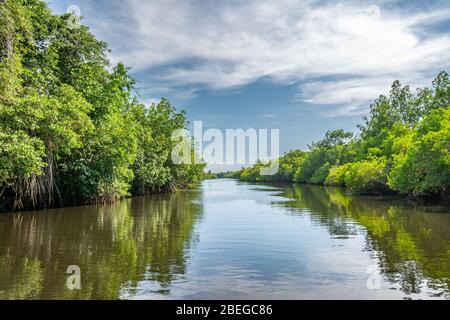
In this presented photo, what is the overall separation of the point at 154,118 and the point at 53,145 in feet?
83.4

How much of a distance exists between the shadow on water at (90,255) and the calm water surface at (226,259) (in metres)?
0.02

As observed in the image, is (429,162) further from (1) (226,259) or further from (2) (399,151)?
(1) (226,259)

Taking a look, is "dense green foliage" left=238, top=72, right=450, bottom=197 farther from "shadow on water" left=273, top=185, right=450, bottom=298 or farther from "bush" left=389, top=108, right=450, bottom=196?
"shadow on water" left=273, top=185, right=450, bottom=298

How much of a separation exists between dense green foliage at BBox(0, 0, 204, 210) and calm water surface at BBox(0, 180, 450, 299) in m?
3.58

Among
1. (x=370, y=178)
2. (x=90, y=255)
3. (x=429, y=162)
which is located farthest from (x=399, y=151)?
(x=90, y=255)

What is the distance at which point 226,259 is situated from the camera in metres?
9.48

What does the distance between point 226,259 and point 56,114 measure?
1102cm

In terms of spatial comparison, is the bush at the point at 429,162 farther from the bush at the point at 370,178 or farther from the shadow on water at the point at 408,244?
the bush at the point at 370,178

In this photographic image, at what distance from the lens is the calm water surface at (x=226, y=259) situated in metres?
6.76

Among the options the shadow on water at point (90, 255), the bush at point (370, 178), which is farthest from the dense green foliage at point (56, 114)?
the bush at point (370, 178)

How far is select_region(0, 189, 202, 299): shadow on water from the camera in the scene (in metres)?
6.77

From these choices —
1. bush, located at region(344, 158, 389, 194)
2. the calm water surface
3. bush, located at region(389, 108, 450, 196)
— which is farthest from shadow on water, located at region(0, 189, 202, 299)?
bush, located at region(344, 158, 389, 194)
